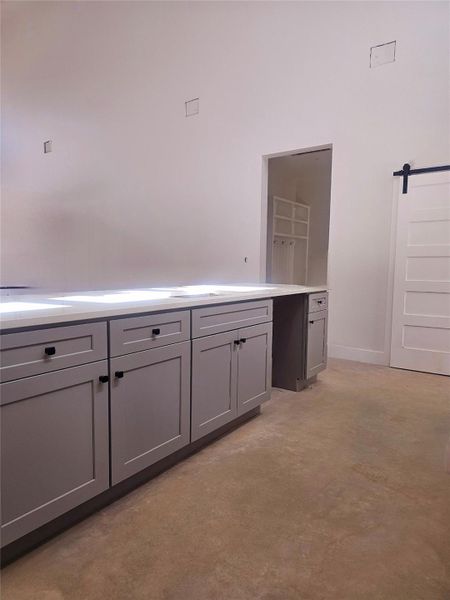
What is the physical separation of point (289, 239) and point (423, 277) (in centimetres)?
349

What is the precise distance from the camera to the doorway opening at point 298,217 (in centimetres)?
661

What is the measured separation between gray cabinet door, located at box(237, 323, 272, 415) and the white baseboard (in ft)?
6.06

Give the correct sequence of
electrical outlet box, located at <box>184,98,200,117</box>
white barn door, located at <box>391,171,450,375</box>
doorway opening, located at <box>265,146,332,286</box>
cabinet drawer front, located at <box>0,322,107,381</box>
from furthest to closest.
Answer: doorway opening, located at <box>265,146,332,286</box>
electrical outlet box, located at <box>184,98,200,117</box>
white barn door, located at <box>391,171,450,375</box>
cabinet drawer front, located at <box>0,322,107,381</box>

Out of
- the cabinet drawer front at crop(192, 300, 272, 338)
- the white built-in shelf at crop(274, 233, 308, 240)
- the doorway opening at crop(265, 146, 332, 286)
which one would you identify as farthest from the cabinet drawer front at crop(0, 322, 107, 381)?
the white built-in shelf at crop(274, 233, 308, 240)

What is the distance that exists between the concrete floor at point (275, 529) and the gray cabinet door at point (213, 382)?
6.9 inches

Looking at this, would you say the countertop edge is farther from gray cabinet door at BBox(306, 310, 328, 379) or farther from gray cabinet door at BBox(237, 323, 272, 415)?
gray cabinet door at BBox(306, 310, 328, 379)

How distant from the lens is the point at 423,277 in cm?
382

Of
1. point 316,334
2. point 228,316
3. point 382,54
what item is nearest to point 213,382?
point 228,316

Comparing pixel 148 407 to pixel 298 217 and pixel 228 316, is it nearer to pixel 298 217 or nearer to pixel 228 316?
pixel 228 316

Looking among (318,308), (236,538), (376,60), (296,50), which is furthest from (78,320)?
(296,50)

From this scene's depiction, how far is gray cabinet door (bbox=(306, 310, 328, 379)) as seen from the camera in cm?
327

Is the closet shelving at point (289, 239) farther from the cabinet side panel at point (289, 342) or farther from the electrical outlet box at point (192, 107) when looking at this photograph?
the cabinet side panel at point (289, 342)

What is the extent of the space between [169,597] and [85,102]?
23.3ft

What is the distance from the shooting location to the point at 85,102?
6.64 m
